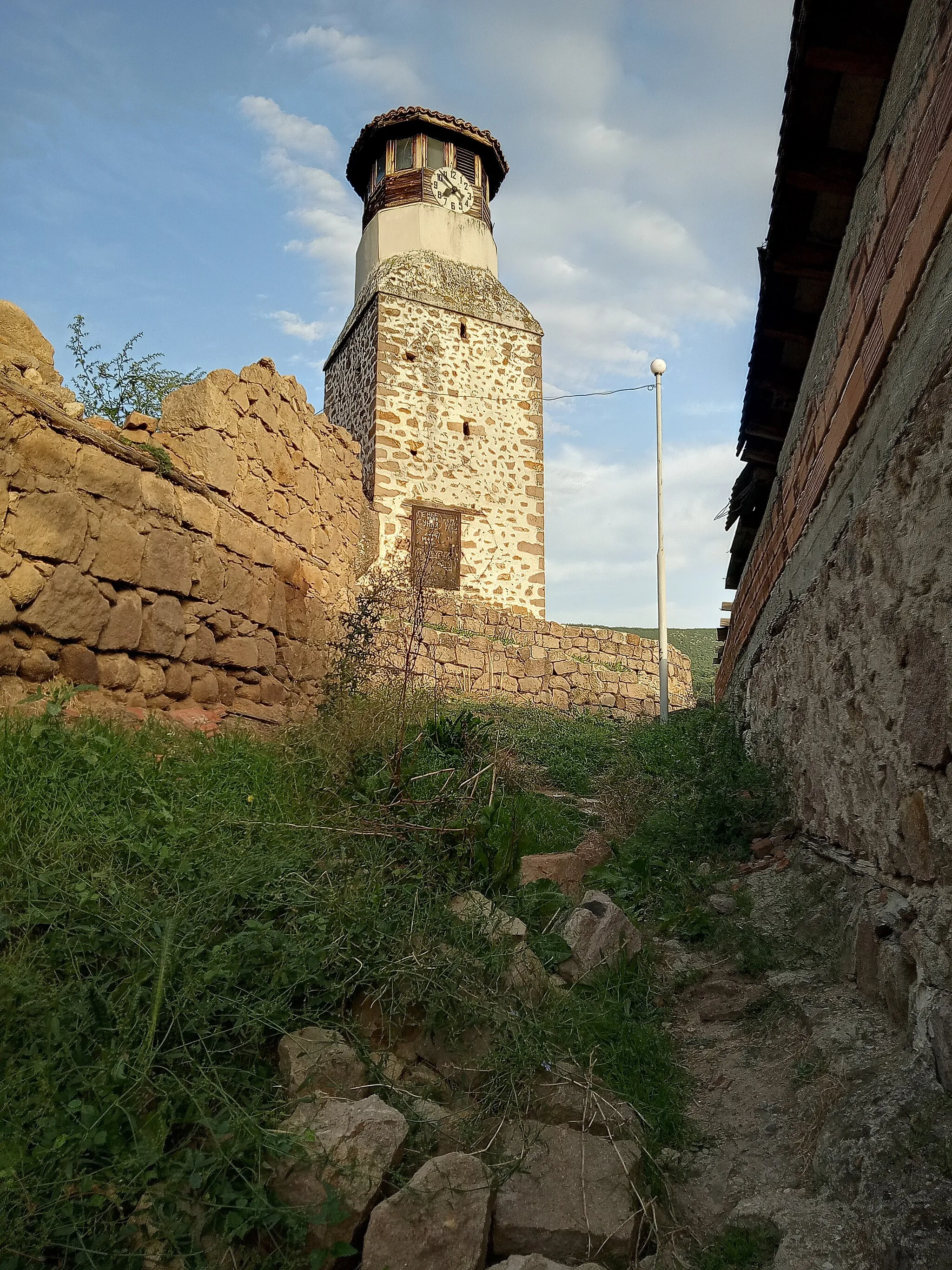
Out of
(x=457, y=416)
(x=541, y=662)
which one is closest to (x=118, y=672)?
(x=541, y=662)

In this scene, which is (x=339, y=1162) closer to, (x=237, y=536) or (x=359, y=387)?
(x=237, y=536)

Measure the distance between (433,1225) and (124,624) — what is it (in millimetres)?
3422

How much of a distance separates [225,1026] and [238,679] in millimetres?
3323

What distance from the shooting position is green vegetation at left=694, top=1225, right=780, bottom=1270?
2.01 metres

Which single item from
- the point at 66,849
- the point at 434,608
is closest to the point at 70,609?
the point at 66,849

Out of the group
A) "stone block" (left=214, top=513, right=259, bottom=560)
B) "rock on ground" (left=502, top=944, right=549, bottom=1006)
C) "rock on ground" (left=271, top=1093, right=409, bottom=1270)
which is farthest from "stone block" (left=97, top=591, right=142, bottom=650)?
"rock on ground" (left=271, top=1093, right=409, bottom=1270)

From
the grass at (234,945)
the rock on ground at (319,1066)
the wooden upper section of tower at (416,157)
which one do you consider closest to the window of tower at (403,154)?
the wooden upper section of tower at (416,157)

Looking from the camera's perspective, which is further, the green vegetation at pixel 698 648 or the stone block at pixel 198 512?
the green vegetation at pixel 698 648

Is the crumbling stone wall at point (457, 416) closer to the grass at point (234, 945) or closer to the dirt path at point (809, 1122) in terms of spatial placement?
the grass at point (234, 945)

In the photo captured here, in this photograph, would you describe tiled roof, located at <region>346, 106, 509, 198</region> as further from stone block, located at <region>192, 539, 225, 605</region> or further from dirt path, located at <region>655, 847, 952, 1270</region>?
dirt path, located at <region>655, 847, 952, 1270</region>

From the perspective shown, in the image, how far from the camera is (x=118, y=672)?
446 centimetres

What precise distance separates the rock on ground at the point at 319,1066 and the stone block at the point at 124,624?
102 inches

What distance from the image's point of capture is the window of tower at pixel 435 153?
15398 millimetres

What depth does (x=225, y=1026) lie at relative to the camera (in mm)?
2576
